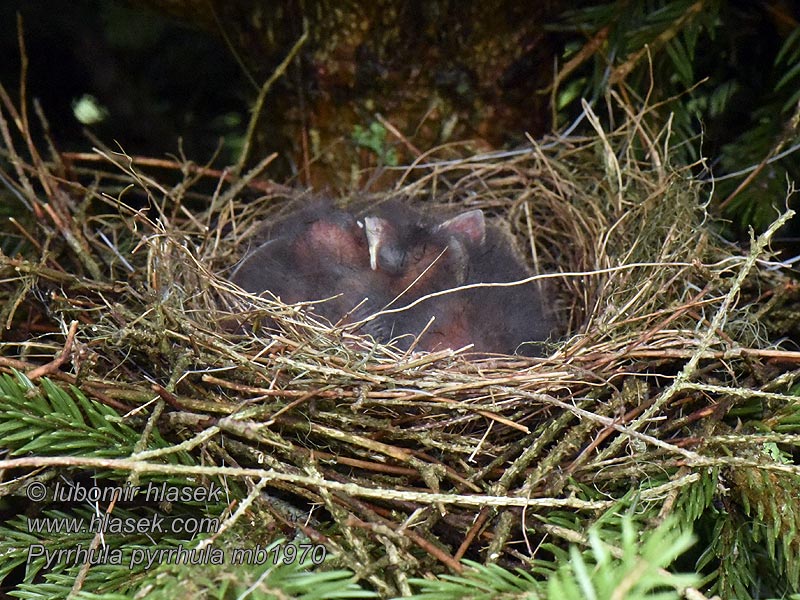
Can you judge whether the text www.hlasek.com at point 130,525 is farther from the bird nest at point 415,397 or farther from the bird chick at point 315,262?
the bird chick at point 315,262

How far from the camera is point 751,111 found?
75.5 inches

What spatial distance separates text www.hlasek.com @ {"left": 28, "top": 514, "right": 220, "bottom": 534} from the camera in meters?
1.22

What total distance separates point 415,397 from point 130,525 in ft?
1.56

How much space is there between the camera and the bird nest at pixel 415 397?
1.15 meters

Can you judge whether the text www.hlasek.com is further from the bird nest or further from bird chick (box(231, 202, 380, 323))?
bird chick (box(231, 202, 380, 323))

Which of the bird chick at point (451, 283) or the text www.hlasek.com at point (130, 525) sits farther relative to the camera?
the bird chick at point (451, 283)

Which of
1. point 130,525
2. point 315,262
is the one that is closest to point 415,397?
point 130,525

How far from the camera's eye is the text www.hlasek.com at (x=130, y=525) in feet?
3.99

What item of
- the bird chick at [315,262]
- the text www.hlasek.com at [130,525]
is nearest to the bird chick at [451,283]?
the bird chick at [315,262]

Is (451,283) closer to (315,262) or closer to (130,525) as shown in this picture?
(315,262)

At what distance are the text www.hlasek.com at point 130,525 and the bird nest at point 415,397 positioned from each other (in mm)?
72

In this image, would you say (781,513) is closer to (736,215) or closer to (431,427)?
(431,427)

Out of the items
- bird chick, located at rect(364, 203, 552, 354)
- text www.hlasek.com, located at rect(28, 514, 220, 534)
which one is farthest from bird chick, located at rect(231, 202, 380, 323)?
text www.hlasek.com, located at rect(28, 514, 220, 534)

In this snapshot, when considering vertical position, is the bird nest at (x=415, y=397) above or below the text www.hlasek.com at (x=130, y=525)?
above
